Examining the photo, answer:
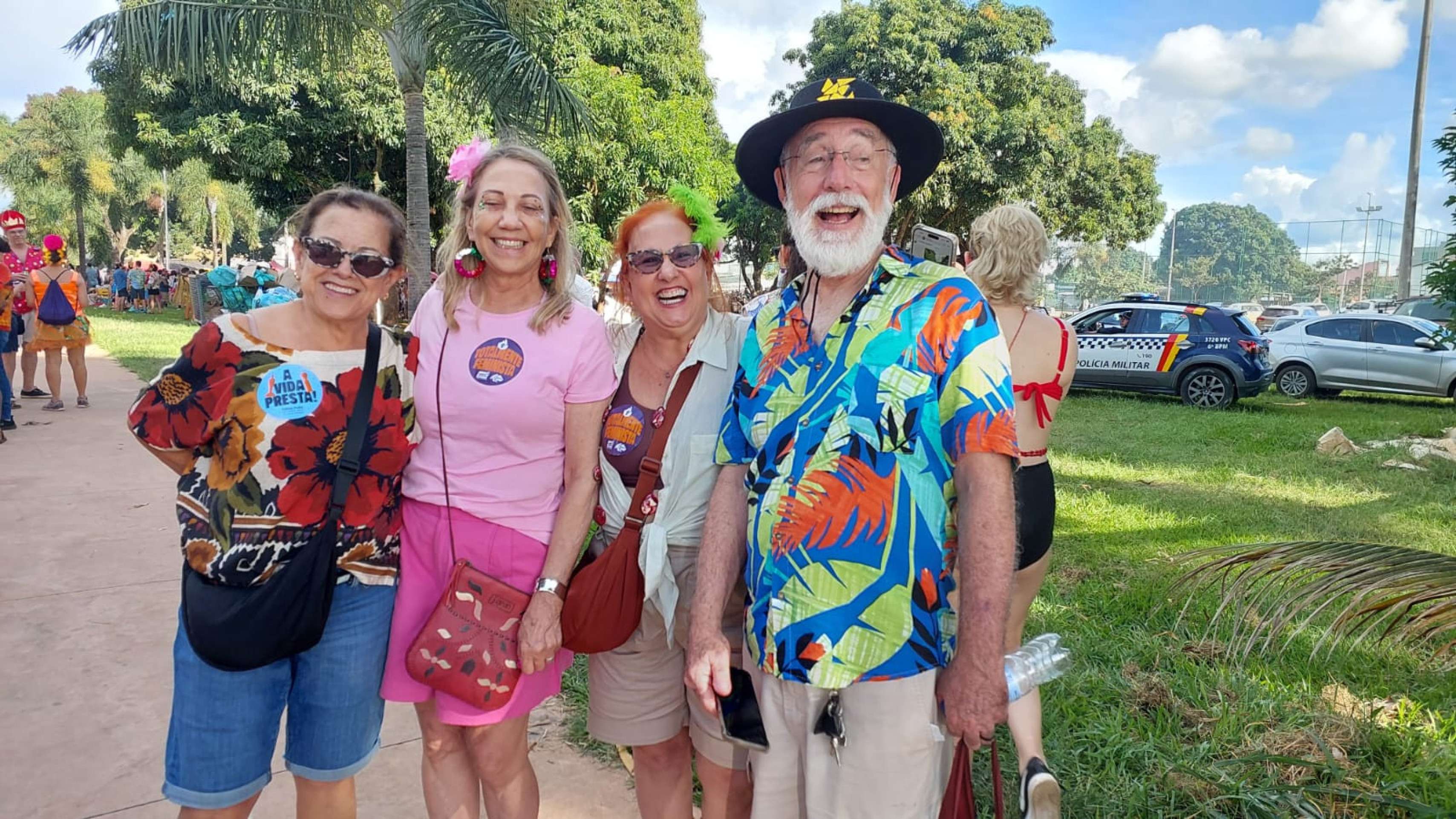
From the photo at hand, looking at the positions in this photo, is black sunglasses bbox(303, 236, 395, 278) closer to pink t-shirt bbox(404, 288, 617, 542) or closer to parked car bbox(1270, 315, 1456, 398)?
pink t-shirt bbox(404, 288, 617, 542)

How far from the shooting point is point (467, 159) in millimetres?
2564

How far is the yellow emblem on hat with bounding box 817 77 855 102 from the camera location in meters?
1.99

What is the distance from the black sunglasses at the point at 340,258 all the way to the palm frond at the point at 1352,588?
2.31 metres

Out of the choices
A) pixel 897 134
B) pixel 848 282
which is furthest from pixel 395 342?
pixel 897 134

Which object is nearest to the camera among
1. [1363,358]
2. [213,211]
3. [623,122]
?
[1363,358]

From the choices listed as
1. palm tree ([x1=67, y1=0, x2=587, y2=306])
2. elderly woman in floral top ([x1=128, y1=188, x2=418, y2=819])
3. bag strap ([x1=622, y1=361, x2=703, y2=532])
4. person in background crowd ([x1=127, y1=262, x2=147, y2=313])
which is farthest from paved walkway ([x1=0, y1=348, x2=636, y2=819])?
person in background crowd ([x1=127, y1=262, x2=147, y2=313])

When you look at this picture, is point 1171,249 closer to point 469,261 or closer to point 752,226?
point 752,226

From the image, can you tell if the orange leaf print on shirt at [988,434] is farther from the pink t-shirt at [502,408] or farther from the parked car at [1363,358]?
the parked car at [1363,358]

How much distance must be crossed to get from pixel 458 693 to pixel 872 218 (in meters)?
1.53

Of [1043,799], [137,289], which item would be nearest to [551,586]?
[1043,799]

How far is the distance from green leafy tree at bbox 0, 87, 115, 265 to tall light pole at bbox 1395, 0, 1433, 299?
44.5 m

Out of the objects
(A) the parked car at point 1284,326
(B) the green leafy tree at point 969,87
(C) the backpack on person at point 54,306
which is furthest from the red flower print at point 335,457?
(B) the green leafy tree at point 969,87

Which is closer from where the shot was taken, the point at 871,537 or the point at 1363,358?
the point at 871,537

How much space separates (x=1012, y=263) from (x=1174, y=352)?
1105 centimetres
